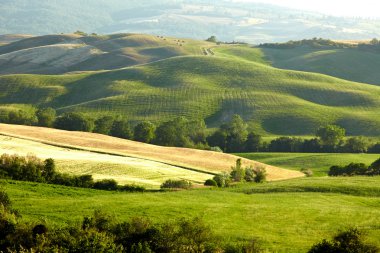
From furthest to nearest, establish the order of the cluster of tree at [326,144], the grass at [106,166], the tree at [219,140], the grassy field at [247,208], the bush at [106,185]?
the tree at [219,140]
the cluster of tree at [326,144]
the grass at [106,166]
the bush at [106,185]
the grassy field at [247,208]

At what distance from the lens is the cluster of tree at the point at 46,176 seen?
5797 cm

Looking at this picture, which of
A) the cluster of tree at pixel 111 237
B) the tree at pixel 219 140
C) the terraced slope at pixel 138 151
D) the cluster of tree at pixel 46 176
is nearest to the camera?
the cluster of tree at pixel 111 237

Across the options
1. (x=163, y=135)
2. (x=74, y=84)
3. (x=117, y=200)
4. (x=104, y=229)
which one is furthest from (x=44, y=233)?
(x=74, y=84)

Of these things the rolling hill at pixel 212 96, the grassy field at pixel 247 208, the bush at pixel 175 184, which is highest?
the rolling hill at pixel 212 96

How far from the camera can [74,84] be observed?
185375mm

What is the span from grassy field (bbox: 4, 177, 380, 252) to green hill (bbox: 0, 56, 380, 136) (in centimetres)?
8918

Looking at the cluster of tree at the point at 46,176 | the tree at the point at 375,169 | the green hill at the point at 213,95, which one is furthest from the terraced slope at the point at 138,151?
the green hill at the point at 213,95

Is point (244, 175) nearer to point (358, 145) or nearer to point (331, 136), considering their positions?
point (358, 145)

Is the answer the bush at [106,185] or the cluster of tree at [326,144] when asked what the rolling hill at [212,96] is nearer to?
the cluster of tree at [326,144]

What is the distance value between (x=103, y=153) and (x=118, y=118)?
49.4 m

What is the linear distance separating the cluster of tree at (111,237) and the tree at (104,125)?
82835mm

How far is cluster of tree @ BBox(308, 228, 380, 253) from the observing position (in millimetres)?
34156

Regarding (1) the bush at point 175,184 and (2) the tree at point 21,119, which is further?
(2) the tree at point 21,119

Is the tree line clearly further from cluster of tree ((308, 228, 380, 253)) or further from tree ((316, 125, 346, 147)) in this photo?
cluster of tree ((308, 228, 380, 253))
